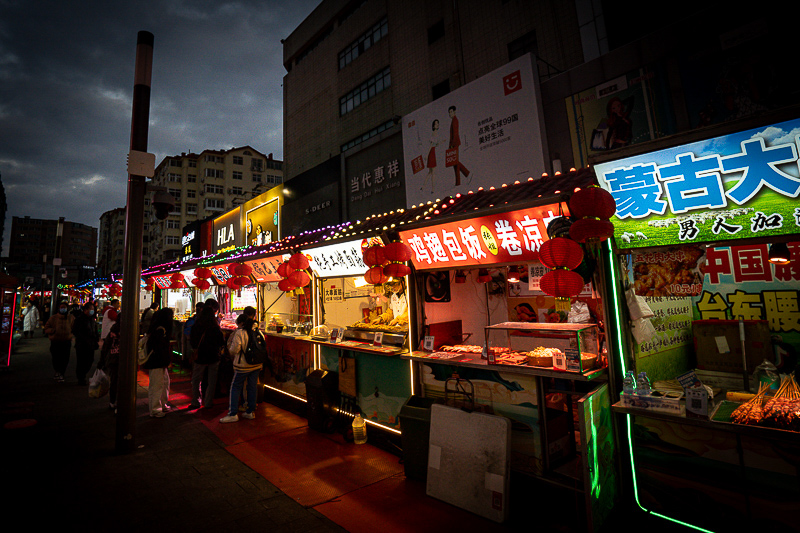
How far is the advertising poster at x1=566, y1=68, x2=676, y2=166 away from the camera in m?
9.41

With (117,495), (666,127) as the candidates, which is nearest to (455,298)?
(117,495)

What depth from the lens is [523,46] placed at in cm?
1371

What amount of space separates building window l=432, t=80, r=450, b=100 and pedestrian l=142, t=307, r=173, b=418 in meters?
14.0

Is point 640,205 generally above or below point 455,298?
above

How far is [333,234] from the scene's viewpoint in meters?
8.71

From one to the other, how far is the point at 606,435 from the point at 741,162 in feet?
10.5

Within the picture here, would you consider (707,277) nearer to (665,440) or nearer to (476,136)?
(665,440)

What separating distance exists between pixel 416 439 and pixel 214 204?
58.7 metres

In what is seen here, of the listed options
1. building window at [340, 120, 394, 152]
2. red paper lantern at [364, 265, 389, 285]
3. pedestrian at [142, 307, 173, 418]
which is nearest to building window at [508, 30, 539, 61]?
building window at [340, 120, 394, 152]

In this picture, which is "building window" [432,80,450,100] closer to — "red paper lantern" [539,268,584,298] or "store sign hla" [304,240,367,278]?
"store sign hla" [304,240,367,278]

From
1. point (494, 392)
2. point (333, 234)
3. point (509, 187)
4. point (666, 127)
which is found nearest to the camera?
point (494, 392)

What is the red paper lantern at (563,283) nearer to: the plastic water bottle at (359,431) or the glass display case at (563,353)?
the glass display case at (563,353)

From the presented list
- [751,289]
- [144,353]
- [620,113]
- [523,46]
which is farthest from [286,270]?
[523,46]

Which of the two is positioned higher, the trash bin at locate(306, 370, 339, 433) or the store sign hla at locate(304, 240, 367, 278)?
the store sign hla at locate(304, 240, 367, 278)
